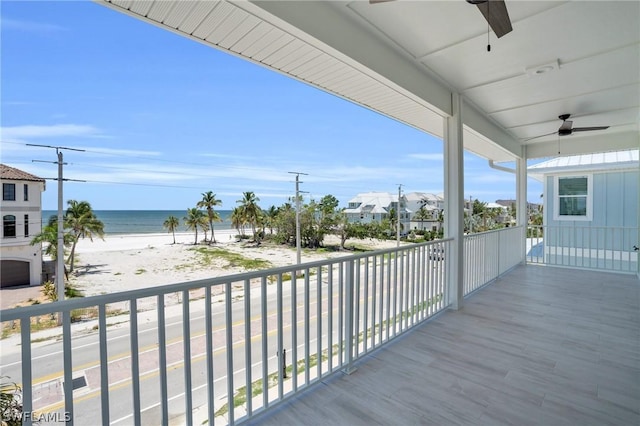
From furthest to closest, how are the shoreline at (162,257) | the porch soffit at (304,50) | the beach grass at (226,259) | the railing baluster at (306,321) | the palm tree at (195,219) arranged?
the palm tree at (195,219)
the beach grass at (226,259)
the shoreline at (162,257)
the railing baluster at (306,321)
the porch soffit at (304,50)

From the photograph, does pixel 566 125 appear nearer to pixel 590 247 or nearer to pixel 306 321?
pixel 590 247

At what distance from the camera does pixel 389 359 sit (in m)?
2.32

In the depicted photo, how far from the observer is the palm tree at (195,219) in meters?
22.9

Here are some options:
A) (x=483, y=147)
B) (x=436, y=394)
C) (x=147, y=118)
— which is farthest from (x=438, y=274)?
(x=147, y=118)

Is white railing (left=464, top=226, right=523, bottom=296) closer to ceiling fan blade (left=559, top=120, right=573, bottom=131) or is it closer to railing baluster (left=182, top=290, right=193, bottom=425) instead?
ceiling fan blade (left=559, top=120, right=573, bottom=131)

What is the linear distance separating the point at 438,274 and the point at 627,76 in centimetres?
273

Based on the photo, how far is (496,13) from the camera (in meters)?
1.65

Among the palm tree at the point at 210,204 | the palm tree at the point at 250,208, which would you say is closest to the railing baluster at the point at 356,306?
the palm tree at the point at 250,208

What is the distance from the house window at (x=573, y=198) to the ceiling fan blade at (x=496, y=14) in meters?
7.44

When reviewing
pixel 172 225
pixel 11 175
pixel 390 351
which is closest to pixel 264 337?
pixel 390 351

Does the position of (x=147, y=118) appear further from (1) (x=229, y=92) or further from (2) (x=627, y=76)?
(2) (x=627, y=76)

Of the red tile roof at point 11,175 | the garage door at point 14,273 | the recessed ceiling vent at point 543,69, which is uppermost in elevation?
the recessed ceiling vent at point 543,69

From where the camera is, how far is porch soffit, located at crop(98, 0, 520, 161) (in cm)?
162

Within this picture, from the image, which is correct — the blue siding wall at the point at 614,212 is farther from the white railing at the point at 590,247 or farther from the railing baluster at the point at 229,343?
the railing baluster at the point at 229,343
